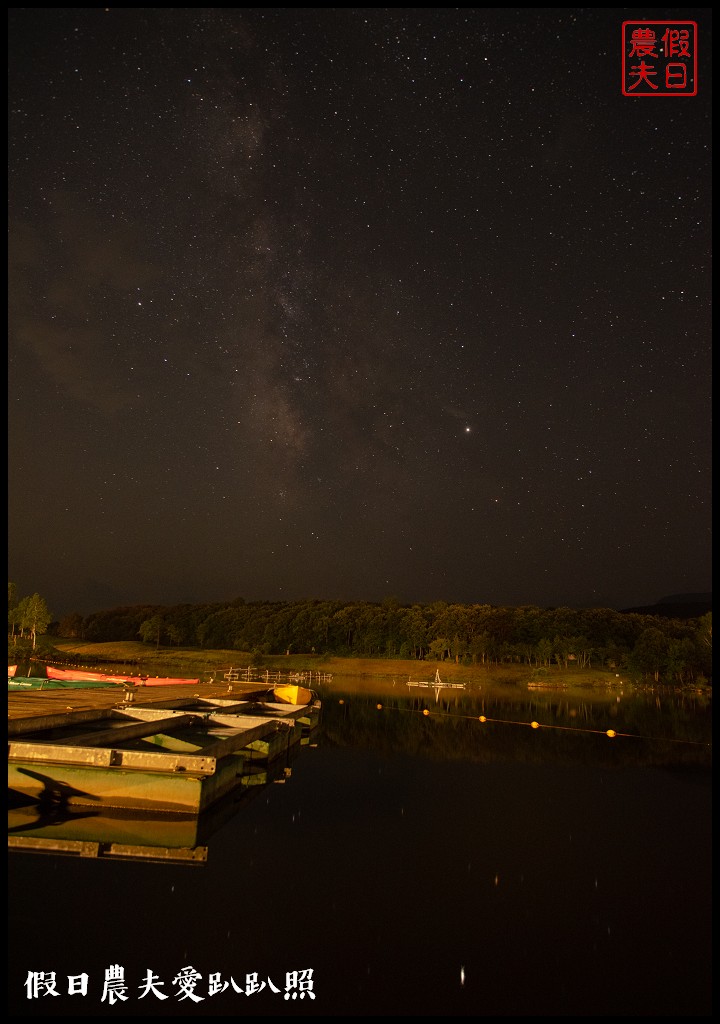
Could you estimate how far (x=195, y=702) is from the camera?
29.9 m

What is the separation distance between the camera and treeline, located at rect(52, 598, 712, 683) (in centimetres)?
12112

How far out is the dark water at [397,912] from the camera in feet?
26.1

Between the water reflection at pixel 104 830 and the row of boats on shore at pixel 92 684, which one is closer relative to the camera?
the water reflection at pixel 104 830

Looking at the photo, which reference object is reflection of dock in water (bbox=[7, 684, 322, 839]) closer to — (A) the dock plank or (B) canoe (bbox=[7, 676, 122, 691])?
(A) the dock plank

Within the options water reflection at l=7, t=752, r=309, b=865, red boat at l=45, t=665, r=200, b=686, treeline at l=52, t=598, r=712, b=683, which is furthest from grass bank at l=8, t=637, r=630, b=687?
water reflection at l=7, t=752, r=309, b=865

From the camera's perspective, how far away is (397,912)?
1025 cm

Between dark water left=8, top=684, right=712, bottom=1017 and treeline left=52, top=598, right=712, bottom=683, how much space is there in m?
113

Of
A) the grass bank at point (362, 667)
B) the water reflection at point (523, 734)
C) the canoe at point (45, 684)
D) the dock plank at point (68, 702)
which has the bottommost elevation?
the grass bank at point (362, 667)

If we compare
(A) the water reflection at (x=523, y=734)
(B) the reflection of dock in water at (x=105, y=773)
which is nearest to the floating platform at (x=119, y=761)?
(B) the reflection of dock in water at (x=105, y=773)

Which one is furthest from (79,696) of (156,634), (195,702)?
(156,634)

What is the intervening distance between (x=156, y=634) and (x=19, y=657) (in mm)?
113777

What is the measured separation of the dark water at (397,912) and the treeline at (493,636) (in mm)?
112741

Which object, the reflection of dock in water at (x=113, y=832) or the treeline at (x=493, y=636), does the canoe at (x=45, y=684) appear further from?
the treeline at (x=493, y=636)

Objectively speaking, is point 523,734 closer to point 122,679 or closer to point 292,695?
point 292,695
